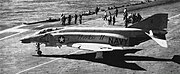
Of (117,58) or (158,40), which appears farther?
(117,58)

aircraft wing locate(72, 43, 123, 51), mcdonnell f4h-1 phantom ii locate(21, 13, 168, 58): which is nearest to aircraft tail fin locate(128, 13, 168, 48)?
mcdonnell f4h-1 phantom ii locate(21, 13, 168, 58)

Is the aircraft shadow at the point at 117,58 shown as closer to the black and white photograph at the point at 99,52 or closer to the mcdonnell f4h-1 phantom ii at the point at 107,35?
the black and white photograph at the point at 99,52

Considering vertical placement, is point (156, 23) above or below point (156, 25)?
above

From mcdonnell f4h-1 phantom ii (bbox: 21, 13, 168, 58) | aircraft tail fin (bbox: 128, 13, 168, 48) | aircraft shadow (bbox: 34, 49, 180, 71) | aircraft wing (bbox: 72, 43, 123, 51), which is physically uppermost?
aircraft tail fin (bbox: 128, 13, 168, 48)

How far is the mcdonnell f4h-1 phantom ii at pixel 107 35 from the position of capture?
1337 inches

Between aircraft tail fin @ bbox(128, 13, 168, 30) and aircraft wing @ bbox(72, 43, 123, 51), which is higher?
aircraft tail fin @ bbox(128, 13, 168, 30)

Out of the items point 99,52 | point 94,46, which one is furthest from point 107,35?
point 99,52

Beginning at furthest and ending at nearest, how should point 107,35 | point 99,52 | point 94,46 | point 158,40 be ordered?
point 107,35 → point 94,46 → point 99,52 → point 158,40

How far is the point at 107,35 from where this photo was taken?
34.6 meters

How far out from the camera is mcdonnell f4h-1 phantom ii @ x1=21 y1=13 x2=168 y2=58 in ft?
111

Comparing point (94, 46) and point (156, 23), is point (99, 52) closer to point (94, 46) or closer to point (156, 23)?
point (94, 46)

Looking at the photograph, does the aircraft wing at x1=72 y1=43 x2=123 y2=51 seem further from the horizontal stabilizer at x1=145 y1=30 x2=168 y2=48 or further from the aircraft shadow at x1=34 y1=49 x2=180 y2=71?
the horizontal stabilizer at x1=145 y1=30 x2=168 y2=48

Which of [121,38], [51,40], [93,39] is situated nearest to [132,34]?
[121,38]

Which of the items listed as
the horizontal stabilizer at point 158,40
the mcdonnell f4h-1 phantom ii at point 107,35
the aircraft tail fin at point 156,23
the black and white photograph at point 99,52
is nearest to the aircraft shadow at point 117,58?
the black and white photograph at point 99,52
